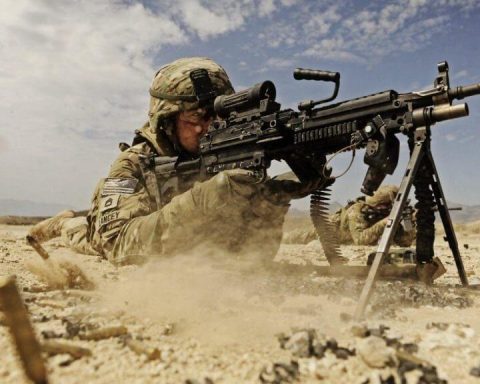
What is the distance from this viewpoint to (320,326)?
2.31 m

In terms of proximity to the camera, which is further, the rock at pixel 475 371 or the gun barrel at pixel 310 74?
the gun barrel at pixel 310 74

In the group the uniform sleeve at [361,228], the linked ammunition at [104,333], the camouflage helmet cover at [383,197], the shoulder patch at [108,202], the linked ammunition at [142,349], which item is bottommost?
the uniform sleeve at [361,228]

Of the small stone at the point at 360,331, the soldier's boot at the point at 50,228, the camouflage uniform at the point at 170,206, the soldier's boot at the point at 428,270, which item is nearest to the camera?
the small stone at the point at 360,331

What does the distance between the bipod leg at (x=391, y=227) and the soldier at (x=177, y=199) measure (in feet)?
5.30

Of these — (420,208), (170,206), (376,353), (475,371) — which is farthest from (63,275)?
(420,208)

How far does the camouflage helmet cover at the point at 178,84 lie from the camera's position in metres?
5.21

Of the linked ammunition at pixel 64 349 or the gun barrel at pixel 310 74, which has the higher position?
the gun barrel at pixel 310 74

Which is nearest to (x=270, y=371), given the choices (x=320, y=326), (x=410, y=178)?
(x=320, y=326)

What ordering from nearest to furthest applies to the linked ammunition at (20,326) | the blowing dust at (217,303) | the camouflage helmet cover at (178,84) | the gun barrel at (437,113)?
1. the linked ammunition at (20,326)
2. the blowing dust at (217,303)
3. the gun barrel at (437,113)
4. the camouflage helmet cover at (178,84)

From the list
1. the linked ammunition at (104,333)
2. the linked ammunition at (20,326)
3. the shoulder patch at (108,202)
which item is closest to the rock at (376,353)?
the linked ammunition at (104,333)

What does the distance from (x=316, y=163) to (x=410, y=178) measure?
56.2 inches

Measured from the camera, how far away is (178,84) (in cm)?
523

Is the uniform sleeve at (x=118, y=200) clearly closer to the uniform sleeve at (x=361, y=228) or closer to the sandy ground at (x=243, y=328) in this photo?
the sandy ground at (x=243, y=328)

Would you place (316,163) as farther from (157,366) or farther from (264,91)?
(157,366)
